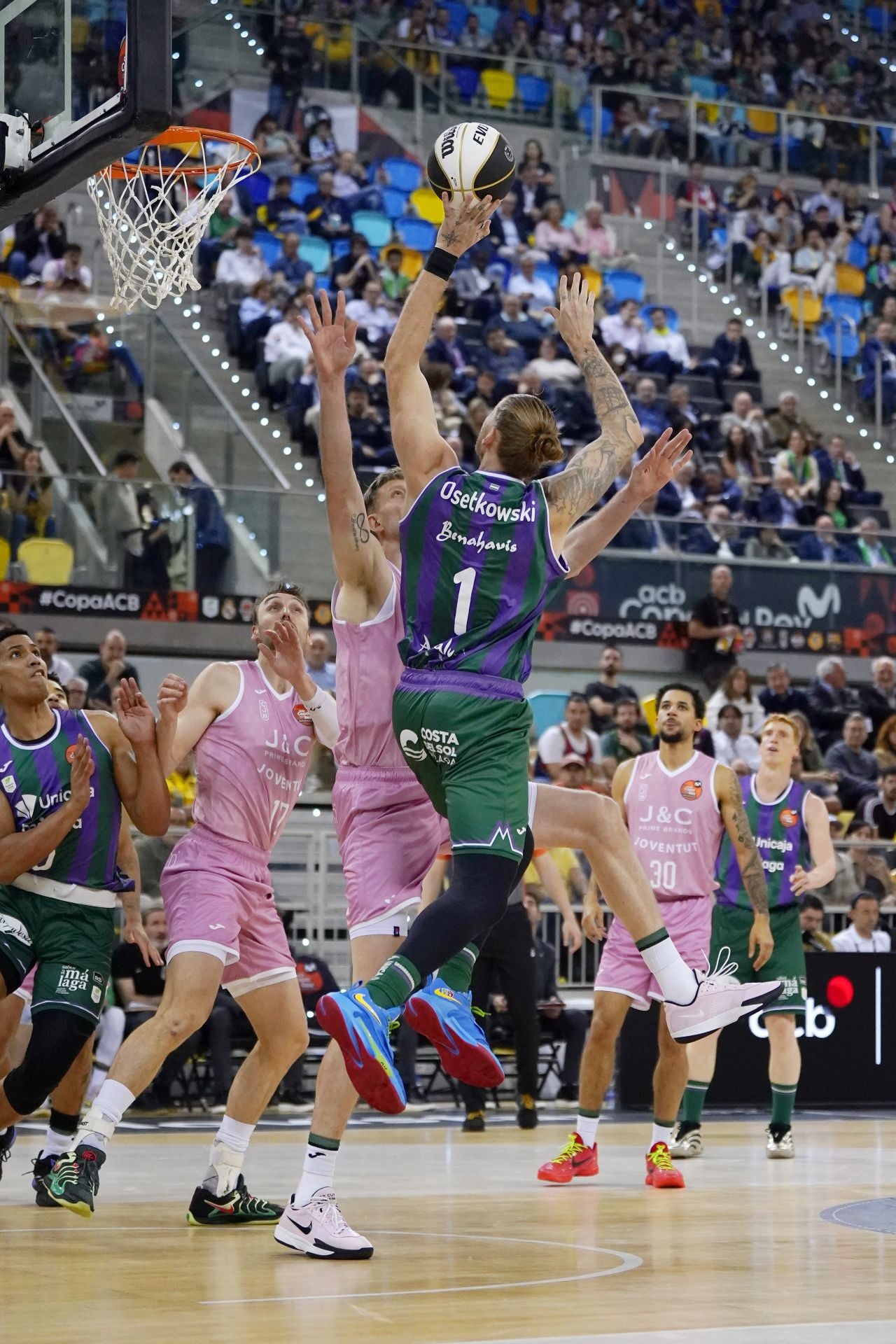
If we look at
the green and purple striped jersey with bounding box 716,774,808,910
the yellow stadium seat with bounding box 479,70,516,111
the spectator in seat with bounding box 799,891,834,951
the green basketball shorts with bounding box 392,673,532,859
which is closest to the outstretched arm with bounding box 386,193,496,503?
the green basketball shorts with bounding box 392,673,532,859

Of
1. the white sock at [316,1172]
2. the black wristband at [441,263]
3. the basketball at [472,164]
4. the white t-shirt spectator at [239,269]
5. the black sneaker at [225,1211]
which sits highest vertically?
the white t-shirt spectator at [239,269]

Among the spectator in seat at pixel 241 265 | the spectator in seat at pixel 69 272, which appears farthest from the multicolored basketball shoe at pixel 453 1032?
the spectator in seat at pixel 241 265

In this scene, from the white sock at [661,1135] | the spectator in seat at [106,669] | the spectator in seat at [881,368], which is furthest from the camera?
the spectator in seat at [881,368]

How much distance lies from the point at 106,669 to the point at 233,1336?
463 inches

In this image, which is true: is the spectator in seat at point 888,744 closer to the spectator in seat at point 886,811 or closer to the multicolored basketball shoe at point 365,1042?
the spectator in seat at point 886,811

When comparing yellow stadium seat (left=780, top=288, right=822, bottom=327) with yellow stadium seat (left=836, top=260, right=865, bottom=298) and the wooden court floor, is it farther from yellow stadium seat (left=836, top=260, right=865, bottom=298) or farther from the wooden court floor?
the wooden court floor

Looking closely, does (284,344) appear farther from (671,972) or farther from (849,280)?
(671,972)

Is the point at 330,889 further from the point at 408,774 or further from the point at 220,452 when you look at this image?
the point at 408,774

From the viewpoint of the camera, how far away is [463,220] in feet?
19.5

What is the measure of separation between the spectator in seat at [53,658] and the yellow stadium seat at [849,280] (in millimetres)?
14885

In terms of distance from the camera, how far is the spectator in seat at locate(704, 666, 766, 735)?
18672mm

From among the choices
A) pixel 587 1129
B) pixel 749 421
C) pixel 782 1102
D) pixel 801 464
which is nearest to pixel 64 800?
pixel 587 1129

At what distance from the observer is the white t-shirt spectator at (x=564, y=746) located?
16.7 metres

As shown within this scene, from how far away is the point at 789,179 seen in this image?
2870cm
